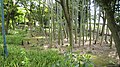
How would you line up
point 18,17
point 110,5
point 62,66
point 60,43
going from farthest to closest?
point 18,17 < point 60,43 < point 110,5 < point 62,66

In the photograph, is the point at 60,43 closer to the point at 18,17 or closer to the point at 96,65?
the point at 96,65

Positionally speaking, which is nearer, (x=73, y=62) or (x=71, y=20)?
(x=73, y=62)

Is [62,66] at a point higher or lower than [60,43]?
higher

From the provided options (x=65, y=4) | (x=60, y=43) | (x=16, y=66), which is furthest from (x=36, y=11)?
(x=16, y=66)

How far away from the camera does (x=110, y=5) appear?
22.4 ft

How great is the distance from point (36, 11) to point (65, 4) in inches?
383

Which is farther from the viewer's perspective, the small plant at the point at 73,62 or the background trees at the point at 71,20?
the background trees at the point at 71,20

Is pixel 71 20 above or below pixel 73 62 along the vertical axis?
above

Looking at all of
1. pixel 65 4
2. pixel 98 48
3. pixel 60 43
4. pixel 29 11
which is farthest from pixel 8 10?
pixel 65 4

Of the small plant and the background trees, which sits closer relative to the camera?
the small plant

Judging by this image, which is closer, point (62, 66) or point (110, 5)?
point (62, 66)

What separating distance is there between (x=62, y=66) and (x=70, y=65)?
18 cm

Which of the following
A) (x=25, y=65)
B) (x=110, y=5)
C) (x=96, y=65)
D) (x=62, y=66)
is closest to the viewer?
(x=62, y=66)

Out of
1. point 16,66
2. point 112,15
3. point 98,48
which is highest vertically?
point 112,15
